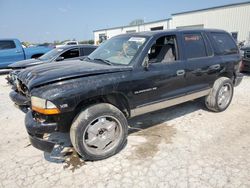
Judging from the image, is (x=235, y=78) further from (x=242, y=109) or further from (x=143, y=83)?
(x=143, y=83)

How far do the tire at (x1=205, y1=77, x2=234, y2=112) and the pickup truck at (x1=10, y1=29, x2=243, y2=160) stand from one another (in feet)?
0.08

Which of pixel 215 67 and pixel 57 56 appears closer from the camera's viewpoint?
pixel 215 67

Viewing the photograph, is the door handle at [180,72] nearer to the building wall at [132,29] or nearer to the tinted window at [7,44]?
the tinted window at [7,44]

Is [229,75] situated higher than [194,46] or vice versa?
[194,46]

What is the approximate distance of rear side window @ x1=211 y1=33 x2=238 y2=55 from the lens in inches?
186

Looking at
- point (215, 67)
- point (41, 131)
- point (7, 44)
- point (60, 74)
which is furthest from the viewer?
point (7, 44)

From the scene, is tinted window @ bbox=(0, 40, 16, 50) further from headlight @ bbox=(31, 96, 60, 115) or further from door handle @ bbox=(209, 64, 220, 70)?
door handle @ bbox=(209, 64, 220, 70)

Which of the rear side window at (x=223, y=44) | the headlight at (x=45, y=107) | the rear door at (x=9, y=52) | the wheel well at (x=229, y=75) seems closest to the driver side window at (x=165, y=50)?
the rear side window at (x=223, y=44)

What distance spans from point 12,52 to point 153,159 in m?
10.5

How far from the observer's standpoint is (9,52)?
11125 millimetres

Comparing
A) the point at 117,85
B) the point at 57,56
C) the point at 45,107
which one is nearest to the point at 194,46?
the point at 117,85

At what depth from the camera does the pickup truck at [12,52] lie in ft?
36.3

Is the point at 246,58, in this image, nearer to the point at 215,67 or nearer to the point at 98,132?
the point at 215,67

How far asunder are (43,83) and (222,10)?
25.2 meters
